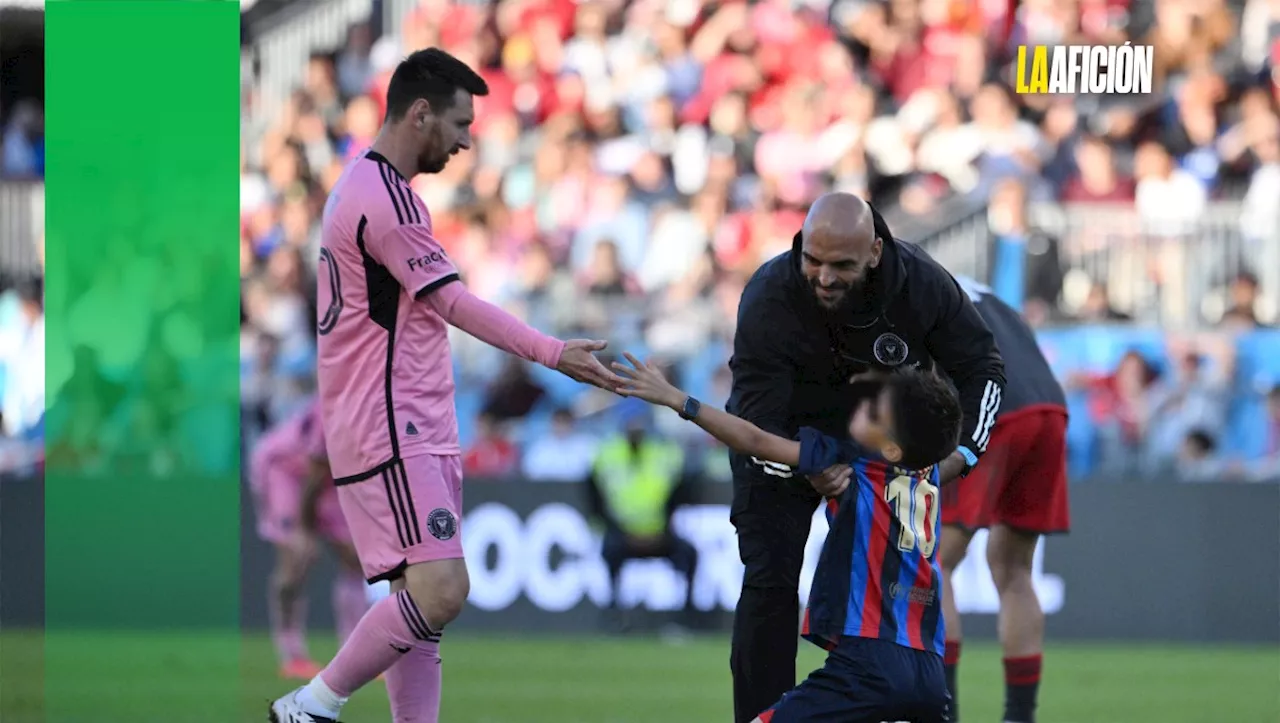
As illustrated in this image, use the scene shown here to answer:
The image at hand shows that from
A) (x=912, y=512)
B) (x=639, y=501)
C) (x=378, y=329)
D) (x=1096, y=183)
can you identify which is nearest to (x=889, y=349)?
(x=912, y=512)

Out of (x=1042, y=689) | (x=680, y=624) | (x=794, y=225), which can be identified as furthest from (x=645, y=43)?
(x=1042, y=689)

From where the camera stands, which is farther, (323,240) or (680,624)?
(680,624)

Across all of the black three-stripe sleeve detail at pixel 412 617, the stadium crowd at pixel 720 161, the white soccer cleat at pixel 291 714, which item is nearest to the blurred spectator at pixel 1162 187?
the stadium crowd at pixel 720 161

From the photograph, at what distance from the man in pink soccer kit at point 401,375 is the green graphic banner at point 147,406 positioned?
3376mm

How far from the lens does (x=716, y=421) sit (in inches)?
218

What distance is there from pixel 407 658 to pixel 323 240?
1.42 m

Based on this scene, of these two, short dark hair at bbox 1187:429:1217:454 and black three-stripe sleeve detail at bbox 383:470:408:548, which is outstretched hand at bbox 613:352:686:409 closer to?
black three-stripe sleeve detail at bbox 383:470:408:548

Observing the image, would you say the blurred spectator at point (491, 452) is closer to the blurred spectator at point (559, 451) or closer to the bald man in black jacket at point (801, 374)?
the blurred spectator at point (559, 451)

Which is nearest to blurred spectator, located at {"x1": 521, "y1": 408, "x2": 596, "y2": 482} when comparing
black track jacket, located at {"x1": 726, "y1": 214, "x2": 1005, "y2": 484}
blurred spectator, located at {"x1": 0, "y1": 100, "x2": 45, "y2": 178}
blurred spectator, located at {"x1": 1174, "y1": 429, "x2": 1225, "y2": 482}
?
blurred spectator, located at {"x1": 1174, "y1": 429, "x2": 1225, "y2": 482}

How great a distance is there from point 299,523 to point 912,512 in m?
7.23

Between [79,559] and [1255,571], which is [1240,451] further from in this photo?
[79,559]

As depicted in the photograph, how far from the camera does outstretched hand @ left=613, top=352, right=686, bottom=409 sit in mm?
5477

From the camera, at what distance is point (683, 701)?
33.0ft

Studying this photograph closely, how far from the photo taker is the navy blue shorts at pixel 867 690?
17.5 feet
